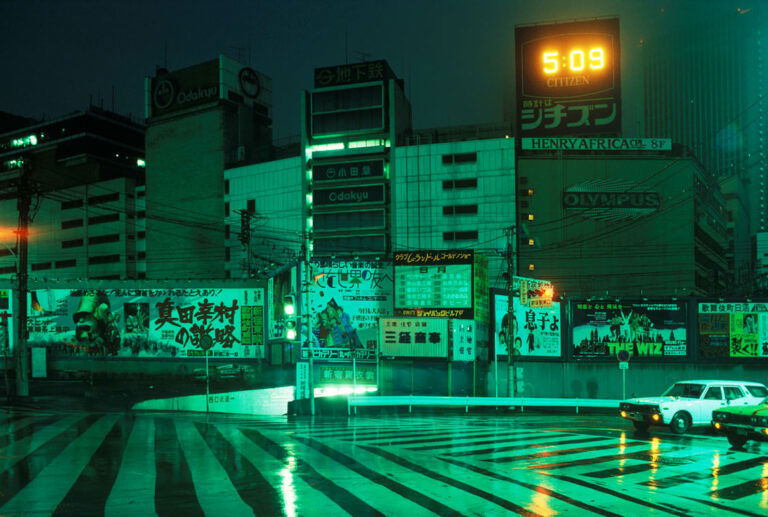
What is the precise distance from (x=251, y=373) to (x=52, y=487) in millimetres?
38519

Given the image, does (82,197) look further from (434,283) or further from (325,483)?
(325,483)

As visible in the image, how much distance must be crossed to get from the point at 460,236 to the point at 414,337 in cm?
4195

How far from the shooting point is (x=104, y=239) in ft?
340

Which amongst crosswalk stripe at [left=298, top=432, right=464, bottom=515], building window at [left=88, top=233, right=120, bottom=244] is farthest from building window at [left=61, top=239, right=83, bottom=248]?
crosswalk stripe at [left=298, top=432, right=464, bottom=515]

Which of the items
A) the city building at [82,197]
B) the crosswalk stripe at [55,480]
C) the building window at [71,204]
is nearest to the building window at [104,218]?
the city building at [82,197]

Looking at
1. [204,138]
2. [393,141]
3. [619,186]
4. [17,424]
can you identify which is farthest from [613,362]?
[204,138]

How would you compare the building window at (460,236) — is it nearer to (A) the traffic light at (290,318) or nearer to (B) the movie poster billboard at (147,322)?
(B) the movie poster billboard at (147,322)

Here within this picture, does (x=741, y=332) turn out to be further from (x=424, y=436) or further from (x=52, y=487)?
(x=52, y=487)

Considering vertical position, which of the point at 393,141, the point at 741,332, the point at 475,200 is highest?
the point at 393,141

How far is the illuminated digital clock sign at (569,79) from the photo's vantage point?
75312mm

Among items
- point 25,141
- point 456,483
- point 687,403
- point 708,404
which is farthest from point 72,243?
point 456,483

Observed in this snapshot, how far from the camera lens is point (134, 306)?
5259 cm

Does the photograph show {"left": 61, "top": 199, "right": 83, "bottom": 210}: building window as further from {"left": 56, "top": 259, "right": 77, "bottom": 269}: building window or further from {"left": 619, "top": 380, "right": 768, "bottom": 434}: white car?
{"left": 619, "top": 380, "right": 768, "bottom": 434}: white car

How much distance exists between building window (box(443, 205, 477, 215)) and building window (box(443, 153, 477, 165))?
489 cm
